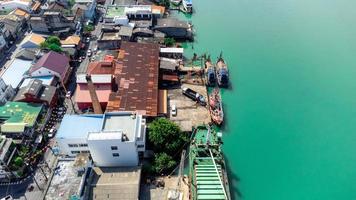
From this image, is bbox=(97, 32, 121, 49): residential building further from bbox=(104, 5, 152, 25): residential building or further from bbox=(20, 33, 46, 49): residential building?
bbox=(20, 33, 46, 49): residential building

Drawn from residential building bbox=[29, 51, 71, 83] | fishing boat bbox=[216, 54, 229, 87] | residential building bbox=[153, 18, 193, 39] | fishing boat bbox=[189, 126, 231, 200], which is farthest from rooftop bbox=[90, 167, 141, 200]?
residential building bbox=[153, 18, 193, 39]

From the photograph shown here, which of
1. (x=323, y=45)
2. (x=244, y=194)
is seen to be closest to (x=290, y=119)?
(x=244, y=194)

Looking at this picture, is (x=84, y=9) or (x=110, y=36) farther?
(x=84, y=9)

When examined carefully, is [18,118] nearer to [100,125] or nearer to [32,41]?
[100,125]

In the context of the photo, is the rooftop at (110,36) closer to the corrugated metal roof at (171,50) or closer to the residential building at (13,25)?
the corrugated metal roof at (171,50)

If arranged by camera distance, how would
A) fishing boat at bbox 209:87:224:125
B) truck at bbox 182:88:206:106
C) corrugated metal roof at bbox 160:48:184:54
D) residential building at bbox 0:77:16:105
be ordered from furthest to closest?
1. corrugated metal roof at bbox 160:48:184:54
2. truck at bbox 182:88:206:106
3. fishing boat at bbox 209:87:224:125
4. residential building at bbox 0:77:16:105

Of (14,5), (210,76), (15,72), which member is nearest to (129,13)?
(210,76)
